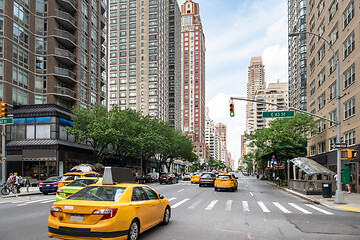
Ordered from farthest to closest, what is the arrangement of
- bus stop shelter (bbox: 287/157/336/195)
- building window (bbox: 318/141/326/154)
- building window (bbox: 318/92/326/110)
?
building window (bbox: 318/92/326/110) → building window (bbox: 318/141/326/154) → bus stop shelter (bbox: 287/157/336/195)

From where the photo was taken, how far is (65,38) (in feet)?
151

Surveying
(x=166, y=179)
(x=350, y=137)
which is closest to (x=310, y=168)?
(x=350, y=137)

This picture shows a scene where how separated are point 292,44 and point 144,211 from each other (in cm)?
9893

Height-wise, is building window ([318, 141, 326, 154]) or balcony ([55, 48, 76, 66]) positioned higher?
balcony ([55, 48, 76, 66])

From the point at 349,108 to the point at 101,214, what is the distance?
29.0 meters

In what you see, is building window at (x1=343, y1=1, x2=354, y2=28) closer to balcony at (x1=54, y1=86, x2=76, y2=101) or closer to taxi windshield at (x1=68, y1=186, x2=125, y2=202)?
taxi windshield at (x1=68, y1=186, x2=125, y2=202)

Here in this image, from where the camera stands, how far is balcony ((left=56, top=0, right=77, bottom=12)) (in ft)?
154


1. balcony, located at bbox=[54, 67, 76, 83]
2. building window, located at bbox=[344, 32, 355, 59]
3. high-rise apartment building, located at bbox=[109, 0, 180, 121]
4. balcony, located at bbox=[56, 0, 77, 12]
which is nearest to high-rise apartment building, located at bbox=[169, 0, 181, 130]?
high-rise apartment building, located at bbox=[109, 0, 180, 121]

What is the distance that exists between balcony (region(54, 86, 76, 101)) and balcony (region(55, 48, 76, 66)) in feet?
13.9

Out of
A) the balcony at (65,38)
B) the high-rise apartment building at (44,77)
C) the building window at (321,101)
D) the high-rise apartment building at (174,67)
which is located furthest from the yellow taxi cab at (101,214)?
the high-rise apartment building at (174,67)

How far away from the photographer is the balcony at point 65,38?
45.8 m

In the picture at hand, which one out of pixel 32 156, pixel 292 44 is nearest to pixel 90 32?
pixel 32 156

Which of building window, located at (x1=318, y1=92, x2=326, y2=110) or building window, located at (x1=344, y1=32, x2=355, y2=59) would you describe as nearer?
building window, located at (x1=344, y1=32, x2=355, y2=59)

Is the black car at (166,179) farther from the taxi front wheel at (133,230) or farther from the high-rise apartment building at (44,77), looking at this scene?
the taxi front wheel at (133,230)
